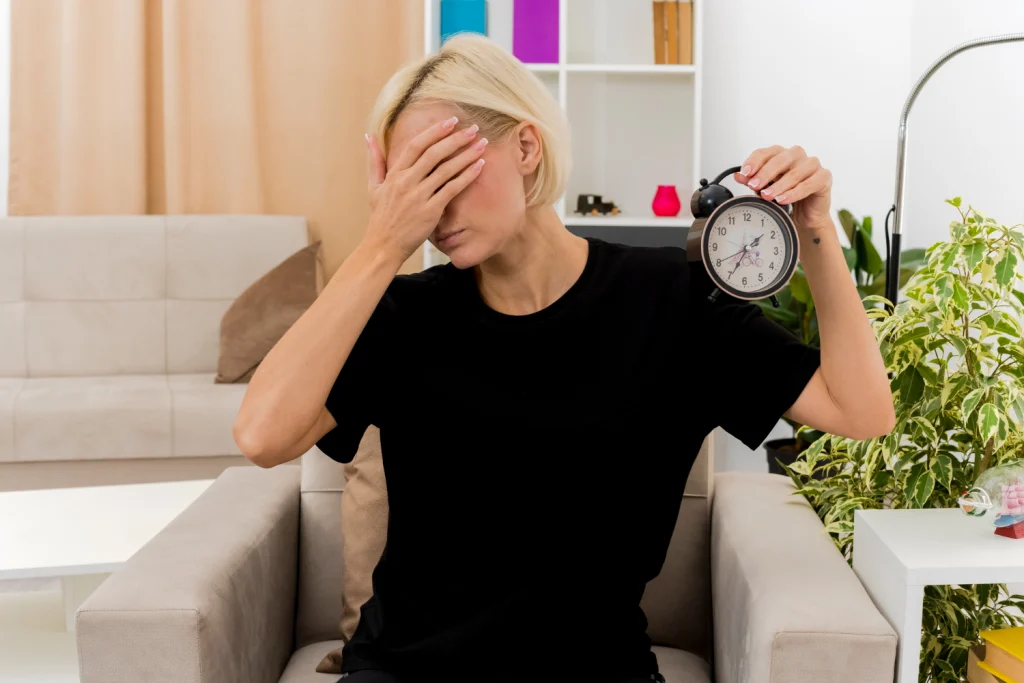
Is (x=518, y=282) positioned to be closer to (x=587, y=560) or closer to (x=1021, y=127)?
(x=587, y=560)

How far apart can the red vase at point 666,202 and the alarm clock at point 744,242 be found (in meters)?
2.38

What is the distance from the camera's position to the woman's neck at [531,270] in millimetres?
1261

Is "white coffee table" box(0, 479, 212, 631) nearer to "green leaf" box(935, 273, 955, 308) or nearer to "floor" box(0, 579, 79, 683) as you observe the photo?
"floor" box(0, 579, 79, 683)

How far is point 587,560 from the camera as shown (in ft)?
4.01

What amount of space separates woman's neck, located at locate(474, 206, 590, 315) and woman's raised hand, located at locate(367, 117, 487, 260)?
0.15 metres

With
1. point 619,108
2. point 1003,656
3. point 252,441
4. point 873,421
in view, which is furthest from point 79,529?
point 619,108

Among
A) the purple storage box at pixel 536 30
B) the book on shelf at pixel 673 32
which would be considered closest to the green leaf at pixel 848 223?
the book on shelf at pixel 673 32

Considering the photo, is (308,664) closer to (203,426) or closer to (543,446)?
(543,446)

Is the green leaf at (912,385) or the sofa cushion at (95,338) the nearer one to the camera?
the green leaf at (912,385)

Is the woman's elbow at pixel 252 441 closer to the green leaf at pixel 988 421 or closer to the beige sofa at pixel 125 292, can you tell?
the green leaf at pixel 988 421

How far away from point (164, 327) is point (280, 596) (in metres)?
2.22

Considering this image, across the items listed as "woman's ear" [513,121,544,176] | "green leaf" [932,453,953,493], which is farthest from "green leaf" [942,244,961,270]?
"woman's ear" [513,121,544,176]

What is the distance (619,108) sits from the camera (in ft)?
12.1

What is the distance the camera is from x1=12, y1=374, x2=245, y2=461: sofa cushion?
2.94 m
